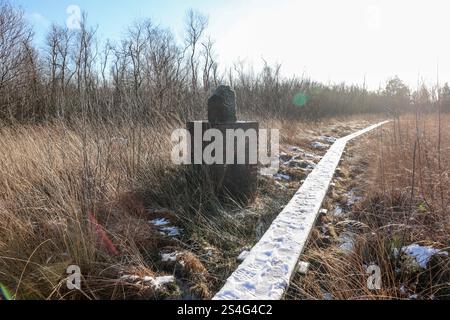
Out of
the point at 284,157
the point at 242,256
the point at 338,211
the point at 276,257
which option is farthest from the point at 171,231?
the point at 284,157

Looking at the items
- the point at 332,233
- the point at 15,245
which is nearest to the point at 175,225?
the point at 15,245

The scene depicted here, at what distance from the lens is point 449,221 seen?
2383 millimetres

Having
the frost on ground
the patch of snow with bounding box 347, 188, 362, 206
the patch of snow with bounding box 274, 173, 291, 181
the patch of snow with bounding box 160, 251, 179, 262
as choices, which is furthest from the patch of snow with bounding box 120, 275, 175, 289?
the patch of snow with bounding box 274, 173, 291, 181

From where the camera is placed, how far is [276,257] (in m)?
2.21

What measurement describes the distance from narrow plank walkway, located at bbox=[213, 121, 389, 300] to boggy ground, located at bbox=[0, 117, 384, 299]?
0.21m

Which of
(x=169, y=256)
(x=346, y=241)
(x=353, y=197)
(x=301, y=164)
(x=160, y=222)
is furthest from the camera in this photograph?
(x=301, y=164)

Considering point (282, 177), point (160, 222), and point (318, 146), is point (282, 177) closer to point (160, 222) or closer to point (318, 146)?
point (160, 222)

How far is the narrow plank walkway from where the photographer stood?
180cm

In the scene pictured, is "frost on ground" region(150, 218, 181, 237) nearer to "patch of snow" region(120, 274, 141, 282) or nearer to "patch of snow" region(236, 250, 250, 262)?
"patch of snow" region(236, 250, 250, 262)

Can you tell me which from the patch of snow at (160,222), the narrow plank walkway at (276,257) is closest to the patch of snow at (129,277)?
the narrow plank walkway at (276,257)

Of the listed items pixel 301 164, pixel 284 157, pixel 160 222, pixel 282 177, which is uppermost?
pixel 284 157

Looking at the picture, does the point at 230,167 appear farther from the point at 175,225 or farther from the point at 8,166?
the point at 8,166

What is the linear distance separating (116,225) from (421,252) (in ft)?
7.62
